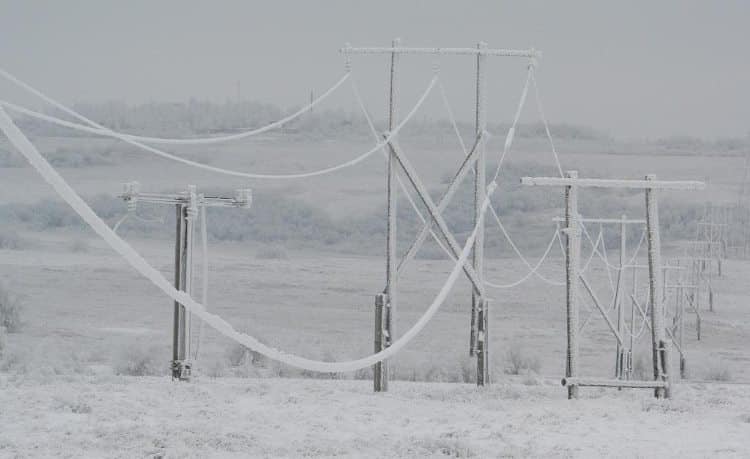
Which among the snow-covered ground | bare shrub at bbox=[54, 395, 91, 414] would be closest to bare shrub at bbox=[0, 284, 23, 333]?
the snow-covered ground

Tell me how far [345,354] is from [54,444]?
11.0 metres

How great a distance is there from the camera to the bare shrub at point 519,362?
1844 cm

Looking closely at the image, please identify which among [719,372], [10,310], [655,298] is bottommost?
[719,372]

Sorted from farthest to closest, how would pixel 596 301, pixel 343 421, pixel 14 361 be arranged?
pixel 596 301 < pixel 14 361 < pixel 343 421

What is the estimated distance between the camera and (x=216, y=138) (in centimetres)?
907

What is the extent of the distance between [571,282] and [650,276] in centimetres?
82

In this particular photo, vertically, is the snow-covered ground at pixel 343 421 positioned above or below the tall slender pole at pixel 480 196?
below

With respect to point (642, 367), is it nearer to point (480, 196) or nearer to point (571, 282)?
point (480, 196)

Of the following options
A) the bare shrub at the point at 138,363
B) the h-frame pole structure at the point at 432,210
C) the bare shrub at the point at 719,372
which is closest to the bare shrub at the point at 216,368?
the bare shrub at the point at 138,363

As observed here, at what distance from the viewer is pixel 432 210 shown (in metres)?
11.3

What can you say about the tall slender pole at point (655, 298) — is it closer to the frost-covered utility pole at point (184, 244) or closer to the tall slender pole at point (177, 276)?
the frost-covered utility pole at point (184, 244)

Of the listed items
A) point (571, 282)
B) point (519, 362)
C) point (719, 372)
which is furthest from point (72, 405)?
point (719, 372)

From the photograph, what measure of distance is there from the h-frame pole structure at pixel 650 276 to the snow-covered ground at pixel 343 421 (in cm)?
22

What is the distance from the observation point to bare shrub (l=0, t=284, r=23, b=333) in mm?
20094
